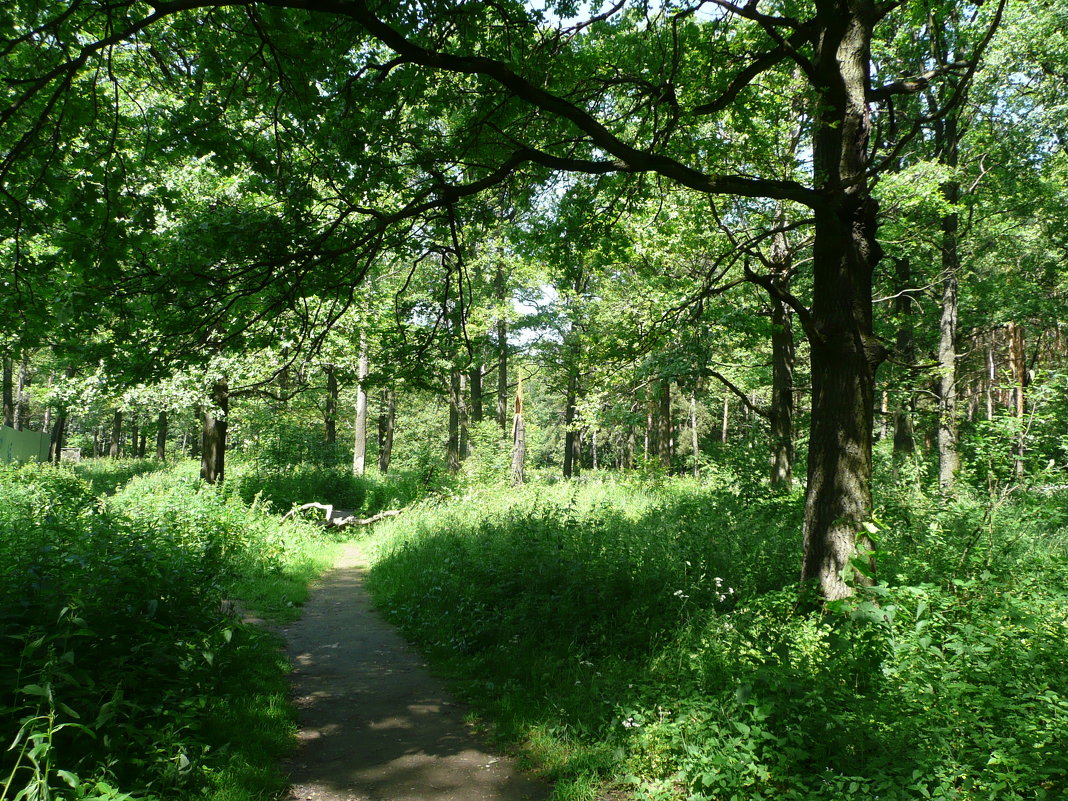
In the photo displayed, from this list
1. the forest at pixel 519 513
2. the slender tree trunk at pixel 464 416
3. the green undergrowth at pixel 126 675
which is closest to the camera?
the green undergrowth at pixel 126 675

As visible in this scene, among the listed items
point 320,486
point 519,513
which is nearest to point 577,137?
point 519,513

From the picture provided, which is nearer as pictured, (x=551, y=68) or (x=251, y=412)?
(x=551, y=68)

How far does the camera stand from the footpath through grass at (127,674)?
10.8 ft

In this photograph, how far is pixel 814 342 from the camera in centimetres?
637

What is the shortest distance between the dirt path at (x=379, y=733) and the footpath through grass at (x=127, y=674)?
287 mm

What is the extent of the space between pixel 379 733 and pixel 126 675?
7.32 ft

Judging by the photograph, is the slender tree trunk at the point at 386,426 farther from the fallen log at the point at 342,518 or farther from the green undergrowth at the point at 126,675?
the green undergrowth at the point at 126,675

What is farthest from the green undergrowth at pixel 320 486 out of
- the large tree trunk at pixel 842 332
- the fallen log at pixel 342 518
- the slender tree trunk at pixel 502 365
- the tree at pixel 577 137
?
the large tree trunk at pixel 842 332

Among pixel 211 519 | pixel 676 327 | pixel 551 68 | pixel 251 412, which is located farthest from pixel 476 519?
pixel 251 412

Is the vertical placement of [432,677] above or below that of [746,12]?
below

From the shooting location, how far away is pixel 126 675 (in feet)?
13.2

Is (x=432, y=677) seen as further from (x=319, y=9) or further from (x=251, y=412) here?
(x=251, y=412)

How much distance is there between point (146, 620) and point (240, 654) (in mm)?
2212

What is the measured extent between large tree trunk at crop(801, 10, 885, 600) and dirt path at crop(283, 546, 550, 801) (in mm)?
3455
